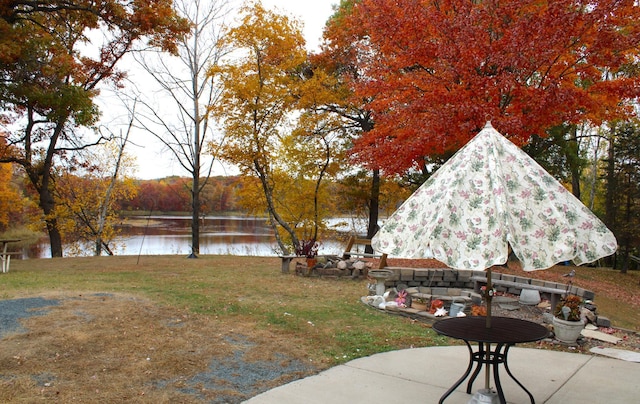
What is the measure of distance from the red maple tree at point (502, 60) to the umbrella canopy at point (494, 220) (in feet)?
19.2

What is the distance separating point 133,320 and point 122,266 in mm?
7176

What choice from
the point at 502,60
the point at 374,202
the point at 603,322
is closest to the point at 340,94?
the point at 374,202

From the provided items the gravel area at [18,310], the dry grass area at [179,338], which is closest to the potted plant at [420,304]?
the dry grass area at [179,338]

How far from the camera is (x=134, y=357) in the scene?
445cm

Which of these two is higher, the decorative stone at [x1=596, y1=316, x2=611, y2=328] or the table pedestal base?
the table pedestal base

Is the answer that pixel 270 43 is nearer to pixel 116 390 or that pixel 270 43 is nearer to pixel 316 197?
pixel 316 197

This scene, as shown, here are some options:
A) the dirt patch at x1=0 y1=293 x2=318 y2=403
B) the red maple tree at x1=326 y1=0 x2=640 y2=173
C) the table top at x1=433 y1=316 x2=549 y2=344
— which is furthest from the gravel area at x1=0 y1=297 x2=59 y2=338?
the red maple tree at x1=326 y1=0 x2=640 y2=173

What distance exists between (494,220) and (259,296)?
565cm

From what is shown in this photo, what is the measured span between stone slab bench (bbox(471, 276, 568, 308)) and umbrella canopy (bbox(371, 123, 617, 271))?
13.2ft

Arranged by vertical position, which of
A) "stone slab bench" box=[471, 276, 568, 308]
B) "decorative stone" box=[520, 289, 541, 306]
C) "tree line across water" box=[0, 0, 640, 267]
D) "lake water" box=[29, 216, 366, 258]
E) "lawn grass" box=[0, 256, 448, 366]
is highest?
"tree line across water" box=[0, 0, 640, 267]

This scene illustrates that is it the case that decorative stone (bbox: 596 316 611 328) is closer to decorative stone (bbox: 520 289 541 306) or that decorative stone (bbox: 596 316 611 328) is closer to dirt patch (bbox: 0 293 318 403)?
decorative stone (bbox: 520 289 541 306)

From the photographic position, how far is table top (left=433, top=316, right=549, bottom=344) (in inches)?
119

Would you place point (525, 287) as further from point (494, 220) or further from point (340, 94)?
point (340, 94)

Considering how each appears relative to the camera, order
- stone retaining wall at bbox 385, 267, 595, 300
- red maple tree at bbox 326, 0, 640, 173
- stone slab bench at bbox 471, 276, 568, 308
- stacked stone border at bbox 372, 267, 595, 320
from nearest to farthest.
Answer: stone slab bench at bbox 471, 276, 568, 308
stacked stone border at bbox 372, 267, 595, 320
stone retaining wall at bbox 385, 267, 595, 300
red maple tree at bbox 326, 0, 640, 173
